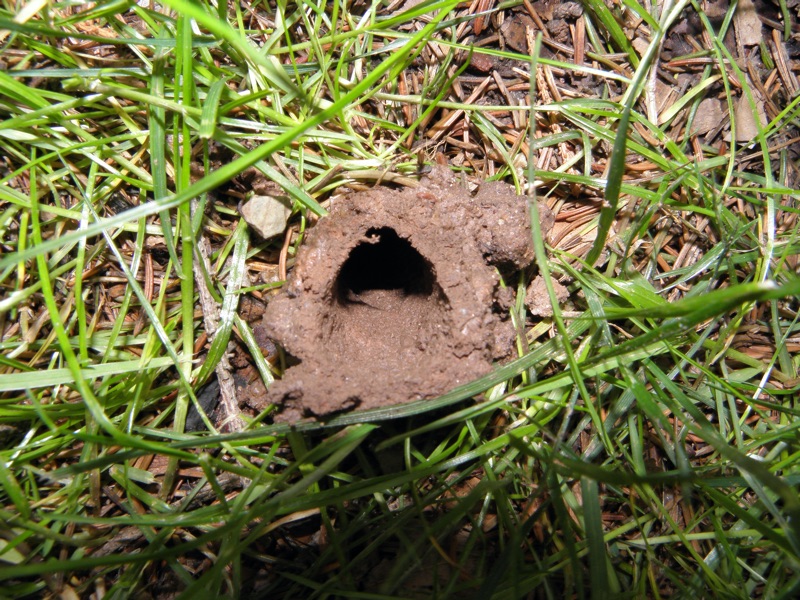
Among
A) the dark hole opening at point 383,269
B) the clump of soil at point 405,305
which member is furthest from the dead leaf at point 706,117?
the dark hole opening at point 383,269

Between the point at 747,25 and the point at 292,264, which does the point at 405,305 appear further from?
the point at 747,25

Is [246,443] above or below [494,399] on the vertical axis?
below

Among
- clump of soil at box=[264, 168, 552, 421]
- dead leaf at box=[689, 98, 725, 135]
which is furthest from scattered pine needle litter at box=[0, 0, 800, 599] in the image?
clump of soil at box=[264, 168, 552, 421]

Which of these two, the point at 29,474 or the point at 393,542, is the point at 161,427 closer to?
the point at 29,474

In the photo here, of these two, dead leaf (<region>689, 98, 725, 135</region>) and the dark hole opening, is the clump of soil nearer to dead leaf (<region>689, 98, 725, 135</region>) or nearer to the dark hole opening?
the dark hole opening

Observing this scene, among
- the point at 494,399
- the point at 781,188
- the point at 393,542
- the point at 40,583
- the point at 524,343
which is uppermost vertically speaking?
the point at 781,188

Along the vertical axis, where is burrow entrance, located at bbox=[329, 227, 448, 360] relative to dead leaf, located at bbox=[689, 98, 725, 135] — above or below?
below

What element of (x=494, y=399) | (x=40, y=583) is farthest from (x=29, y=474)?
(x=494, y=399)

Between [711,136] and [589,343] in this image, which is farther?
[711,136]
